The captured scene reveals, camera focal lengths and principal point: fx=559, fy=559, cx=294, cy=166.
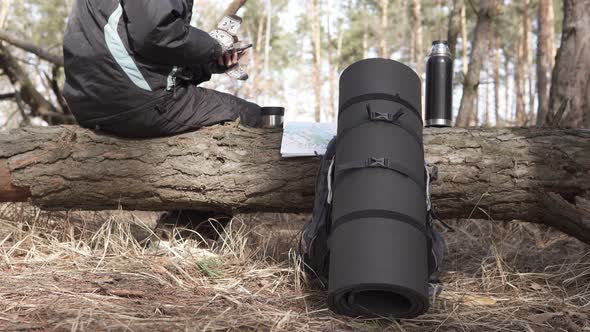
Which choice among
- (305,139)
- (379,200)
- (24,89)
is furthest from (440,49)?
(24,89)

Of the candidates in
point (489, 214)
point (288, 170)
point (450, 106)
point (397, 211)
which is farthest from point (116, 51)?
point (489, 214)

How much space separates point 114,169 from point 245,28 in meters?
22.1

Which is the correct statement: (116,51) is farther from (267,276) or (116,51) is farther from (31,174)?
(267,276)

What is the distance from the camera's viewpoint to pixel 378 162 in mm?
2418

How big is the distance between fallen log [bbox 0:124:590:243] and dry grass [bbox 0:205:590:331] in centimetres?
26

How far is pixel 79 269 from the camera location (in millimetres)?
2859

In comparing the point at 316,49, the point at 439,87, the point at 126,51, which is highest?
the point at 316,49

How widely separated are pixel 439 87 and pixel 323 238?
1454 millimetres

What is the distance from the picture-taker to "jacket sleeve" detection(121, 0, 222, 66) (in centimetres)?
290

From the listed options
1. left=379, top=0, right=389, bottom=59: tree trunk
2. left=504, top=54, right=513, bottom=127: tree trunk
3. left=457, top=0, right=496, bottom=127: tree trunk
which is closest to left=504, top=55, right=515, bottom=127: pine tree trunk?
left=504, top=54, right=513, bottom=127: tree trunk

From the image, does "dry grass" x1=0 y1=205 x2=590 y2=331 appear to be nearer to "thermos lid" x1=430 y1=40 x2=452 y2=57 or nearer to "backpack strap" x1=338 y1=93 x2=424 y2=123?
"backpack strap" x1=338 y1=93 x2=424 y2=123

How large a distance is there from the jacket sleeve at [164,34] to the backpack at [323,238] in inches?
39.7

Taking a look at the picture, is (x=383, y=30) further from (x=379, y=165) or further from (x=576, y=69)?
(x=379, y=165)

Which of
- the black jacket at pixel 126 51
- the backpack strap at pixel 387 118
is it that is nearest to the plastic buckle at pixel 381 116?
the backpack strap at pixel 387 118
